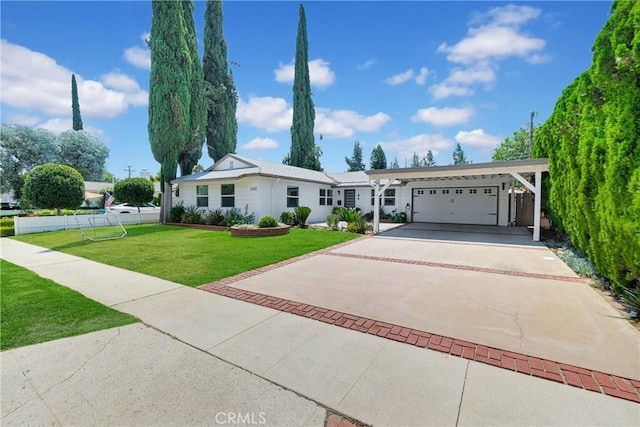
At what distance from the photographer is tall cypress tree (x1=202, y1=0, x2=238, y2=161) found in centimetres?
2336

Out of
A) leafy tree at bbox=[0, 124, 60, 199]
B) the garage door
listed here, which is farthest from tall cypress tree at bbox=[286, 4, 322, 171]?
leafy tree at bbox=[0, 124, 60, 199]

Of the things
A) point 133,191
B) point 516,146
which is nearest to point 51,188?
point 133,191

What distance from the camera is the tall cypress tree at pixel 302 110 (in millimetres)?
27922

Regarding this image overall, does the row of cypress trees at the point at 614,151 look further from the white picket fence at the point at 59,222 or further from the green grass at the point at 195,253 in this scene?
the white picket fence at the point at 59,222

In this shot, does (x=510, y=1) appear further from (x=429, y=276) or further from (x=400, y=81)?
(x=429, y=276)

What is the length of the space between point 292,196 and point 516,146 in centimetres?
3051

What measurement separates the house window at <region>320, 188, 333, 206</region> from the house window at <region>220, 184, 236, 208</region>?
564cm

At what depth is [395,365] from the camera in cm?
264

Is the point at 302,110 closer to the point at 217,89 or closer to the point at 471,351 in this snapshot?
the point at 217,89

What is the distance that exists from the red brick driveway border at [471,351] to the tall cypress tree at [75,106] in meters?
49.4

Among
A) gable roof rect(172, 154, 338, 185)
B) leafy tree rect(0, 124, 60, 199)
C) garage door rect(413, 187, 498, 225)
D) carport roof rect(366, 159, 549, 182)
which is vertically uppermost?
leafy tree rect(0, 124, 60, 199)

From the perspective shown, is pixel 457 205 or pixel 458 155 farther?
pixel 458 155

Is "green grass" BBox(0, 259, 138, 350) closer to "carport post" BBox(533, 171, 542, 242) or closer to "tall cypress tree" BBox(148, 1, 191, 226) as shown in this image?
"carport post" BBox(533, 171, 542, 242)

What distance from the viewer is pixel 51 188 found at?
45.9 ft
